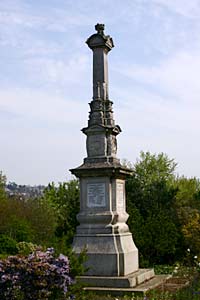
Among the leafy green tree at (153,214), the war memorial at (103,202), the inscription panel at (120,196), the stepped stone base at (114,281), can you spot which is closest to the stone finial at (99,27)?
the war memorial at (103,202)

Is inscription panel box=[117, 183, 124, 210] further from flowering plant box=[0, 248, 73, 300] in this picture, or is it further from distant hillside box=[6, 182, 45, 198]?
distant hillside box=[6, 182, 45, 198]

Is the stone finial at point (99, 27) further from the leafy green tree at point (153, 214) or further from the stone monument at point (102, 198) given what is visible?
the leafy green tree at point (153, 214)

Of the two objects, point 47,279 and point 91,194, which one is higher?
point 91,194

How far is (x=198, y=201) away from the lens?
3334 cm

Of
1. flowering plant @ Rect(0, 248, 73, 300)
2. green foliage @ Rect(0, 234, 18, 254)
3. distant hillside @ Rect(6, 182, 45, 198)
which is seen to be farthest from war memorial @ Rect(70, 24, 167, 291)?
distant hillside @ Rect(6, 182, 45, 198)

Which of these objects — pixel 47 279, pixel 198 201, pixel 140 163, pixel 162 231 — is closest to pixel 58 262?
pixel 47 279

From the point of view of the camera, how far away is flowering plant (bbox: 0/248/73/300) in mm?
7707

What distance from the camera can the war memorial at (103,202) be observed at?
42.7ft

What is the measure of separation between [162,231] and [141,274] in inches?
369

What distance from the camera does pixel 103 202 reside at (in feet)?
45.0

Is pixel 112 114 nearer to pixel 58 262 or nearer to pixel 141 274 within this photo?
pixel 141 274

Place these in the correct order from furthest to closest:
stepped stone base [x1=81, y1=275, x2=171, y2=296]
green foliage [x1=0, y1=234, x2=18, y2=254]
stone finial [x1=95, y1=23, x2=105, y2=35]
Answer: green foliage [x1=0, y1=234, x2=18, y2=254] → stone finial [x1=95, y1=23, x2=105, y2=35] → stepped stone base [x1=81, y1=275, x2=171, y2=296]

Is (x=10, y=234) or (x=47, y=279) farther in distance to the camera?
(x=10, y=234)

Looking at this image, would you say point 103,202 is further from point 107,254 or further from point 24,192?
point 24,192
